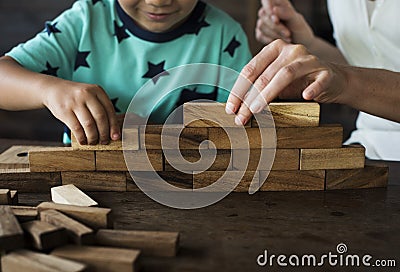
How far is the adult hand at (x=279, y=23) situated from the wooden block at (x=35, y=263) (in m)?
0.86

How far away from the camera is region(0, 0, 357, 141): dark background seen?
246 cm

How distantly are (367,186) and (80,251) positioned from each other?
0.47m

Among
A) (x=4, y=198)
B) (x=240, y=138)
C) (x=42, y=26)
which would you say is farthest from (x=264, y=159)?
(x=42, y=26)

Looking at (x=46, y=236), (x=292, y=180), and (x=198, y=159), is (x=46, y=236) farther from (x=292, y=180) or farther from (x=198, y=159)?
(x=292, y=180)

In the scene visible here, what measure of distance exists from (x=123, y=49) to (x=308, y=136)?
0.52 meters

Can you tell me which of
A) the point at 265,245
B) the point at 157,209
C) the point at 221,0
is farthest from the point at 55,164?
the point at 221,0

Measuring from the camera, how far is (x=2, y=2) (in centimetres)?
264

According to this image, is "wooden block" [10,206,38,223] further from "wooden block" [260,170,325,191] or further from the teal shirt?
the teal shirt

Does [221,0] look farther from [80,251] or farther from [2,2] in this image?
[80,251]

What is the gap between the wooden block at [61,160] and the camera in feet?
2.51

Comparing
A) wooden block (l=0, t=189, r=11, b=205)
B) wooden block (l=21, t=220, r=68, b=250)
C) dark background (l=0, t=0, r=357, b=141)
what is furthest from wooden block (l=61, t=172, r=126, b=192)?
dark background (l=0, t=0, r=357, b=141)

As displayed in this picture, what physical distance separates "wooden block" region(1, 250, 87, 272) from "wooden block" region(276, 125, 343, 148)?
37 centimetres

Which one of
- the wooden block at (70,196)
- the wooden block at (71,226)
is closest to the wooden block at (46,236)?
the wooden block at (71,226)

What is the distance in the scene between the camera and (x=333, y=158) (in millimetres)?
771
